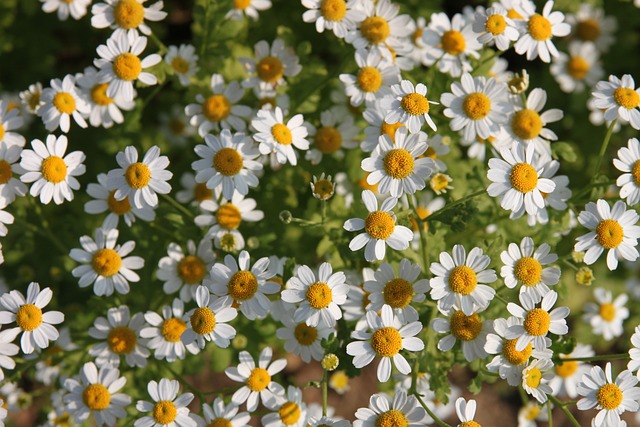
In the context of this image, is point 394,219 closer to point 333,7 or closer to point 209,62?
point 333,7

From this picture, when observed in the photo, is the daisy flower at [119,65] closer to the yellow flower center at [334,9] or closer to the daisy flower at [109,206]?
the daisy flower at [109,206]

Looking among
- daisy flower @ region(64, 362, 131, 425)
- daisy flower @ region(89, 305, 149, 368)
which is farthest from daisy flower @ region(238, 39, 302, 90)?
daisy flower @ region(64, 362, 131, 425)

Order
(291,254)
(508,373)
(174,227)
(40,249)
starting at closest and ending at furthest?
(508,373) → (174,227) → (291,254) → (40,249)

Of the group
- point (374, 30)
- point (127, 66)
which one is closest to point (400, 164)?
point (374, 30)

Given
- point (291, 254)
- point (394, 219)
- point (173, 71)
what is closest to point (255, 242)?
point (291, 254)

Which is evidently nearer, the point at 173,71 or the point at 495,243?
the point at 495,243

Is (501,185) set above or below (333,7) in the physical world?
below

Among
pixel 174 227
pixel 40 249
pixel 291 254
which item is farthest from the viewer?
pixel 40 249

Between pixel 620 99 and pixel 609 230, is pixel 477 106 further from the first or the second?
pixel 609 230
